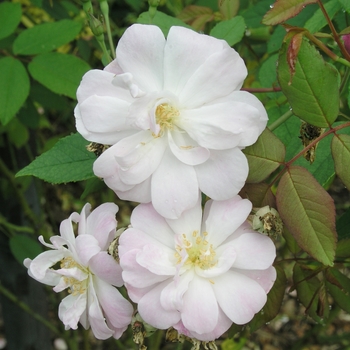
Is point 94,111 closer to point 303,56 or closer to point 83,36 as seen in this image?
point 303,56

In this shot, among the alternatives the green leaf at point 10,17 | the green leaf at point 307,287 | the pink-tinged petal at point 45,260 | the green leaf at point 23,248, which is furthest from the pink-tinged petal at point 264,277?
the green leaf at point 23,248

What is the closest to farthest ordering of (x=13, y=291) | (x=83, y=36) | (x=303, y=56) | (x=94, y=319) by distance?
(x=303, y=56)
(x=94, y=319)
(x=83, y=36)
(x=13, y=291)

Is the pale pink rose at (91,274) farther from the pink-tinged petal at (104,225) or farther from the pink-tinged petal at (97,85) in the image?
the pink-tinged petal at (97,85)

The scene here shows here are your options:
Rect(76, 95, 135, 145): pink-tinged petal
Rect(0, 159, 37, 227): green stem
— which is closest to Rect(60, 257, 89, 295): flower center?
Rect(76, 95, 135, 145): pink-tinged petal

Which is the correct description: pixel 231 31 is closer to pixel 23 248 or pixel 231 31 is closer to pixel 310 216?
pixel 310 216

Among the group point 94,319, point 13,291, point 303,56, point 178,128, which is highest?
point 303,56

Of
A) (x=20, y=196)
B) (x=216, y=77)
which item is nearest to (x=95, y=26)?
(x=216, y=77)

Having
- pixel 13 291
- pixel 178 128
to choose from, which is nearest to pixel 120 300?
pixel 178 128
